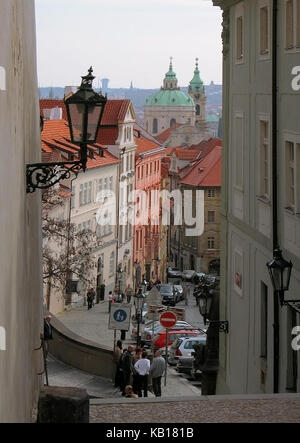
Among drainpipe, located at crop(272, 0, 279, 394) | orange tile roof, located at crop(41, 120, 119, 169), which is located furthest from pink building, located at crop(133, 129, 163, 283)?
drainpipe, located at crop(272, 0, 279, 394)

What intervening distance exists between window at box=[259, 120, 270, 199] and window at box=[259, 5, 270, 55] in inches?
46.0

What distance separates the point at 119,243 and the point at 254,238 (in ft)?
167

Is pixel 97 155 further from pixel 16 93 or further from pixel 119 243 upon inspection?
pixel 16 93

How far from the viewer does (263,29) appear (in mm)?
16062

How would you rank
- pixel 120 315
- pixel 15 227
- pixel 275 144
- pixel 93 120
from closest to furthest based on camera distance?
pixel 15 227 < pixel 93 120 < pixel 275 144 < pixel 120 315

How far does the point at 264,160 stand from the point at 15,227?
1001 centimetres

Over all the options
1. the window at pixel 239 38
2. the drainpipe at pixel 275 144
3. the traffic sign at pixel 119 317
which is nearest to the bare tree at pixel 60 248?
the traffic sign at pixel 119 317

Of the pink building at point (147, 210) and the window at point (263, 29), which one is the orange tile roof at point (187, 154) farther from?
the window at point (263, 29)

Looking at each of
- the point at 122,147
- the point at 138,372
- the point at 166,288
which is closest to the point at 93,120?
the point at 138,372

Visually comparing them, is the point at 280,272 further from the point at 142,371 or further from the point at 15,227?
the point at 15,227

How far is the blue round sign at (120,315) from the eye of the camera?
20.7m

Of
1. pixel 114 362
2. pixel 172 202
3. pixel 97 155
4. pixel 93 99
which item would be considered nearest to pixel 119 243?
pixel 97 155

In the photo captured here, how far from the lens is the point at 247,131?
17.1 meters

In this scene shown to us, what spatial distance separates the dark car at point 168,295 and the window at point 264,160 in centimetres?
4284
